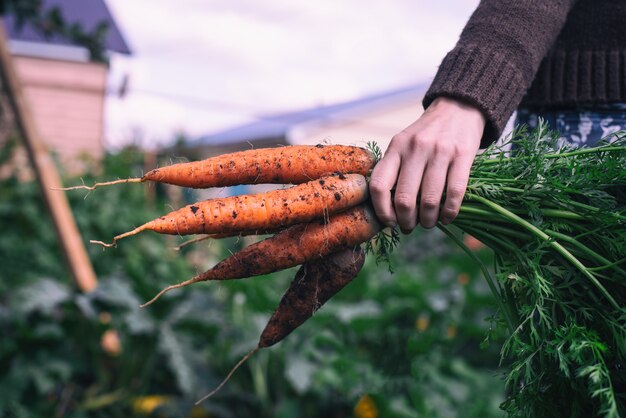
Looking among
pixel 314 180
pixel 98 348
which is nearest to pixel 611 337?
pixel 314 180

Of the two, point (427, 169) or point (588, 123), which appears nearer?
point (427, 169)

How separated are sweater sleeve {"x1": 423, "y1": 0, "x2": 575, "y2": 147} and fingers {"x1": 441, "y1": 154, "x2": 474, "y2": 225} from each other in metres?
0.19

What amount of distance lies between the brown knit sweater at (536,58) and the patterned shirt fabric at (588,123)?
0.03 meters

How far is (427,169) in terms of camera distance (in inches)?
65.4

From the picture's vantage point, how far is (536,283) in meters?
1.68

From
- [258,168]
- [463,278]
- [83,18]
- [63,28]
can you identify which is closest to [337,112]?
[83,18]

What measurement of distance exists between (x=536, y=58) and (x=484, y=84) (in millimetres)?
224

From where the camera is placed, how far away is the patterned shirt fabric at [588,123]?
199 centimetres

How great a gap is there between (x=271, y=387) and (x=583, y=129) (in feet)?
11.5

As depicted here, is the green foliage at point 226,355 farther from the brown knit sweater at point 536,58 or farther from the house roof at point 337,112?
the house roof at point 337,112

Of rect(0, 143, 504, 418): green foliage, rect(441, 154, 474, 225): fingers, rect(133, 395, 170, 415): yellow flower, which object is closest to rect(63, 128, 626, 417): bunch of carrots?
rect(441, 154, 474, 225): fingers

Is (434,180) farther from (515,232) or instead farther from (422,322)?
(422,322)

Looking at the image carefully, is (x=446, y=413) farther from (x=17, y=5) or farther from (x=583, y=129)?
(x=17, y=5)

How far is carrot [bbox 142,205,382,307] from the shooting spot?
1.88 metres
